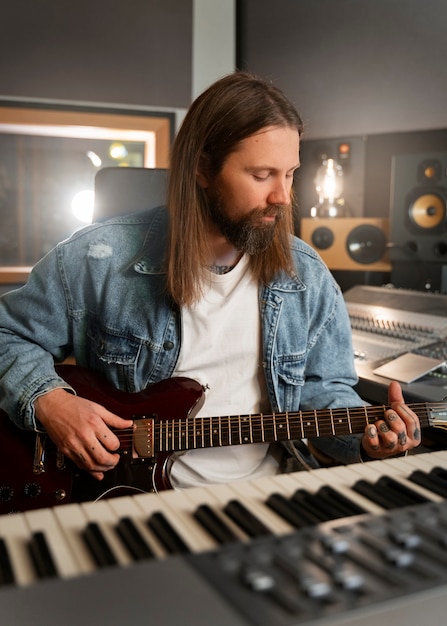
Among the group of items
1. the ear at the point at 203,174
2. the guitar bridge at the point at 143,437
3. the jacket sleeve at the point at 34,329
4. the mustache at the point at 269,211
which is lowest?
the guitar bridge at the point at 143,437

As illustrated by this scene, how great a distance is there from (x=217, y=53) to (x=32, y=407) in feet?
11.5

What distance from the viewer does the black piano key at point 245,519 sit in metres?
0.82

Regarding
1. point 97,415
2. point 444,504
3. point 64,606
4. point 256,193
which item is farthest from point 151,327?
point 64,606

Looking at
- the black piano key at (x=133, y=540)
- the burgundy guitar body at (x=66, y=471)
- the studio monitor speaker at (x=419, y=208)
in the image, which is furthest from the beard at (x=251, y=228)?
the studio monitor speaker at (x=419, y=208)

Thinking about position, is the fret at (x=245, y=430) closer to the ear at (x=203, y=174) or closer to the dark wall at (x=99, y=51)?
the ear at (x=203, y=174)

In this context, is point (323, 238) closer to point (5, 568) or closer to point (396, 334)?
point (396, 334)

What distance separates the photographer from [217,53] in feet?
14.8

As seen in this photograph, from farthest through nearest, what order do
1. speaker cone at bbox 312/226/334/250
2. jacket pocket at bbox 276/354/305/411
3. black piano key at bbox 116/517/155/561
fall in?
speaker cone at bbox 312/226/334/250 → jacket pocket at bbox 276/354/305/411 → black piano key at bbox 116/517/155/561

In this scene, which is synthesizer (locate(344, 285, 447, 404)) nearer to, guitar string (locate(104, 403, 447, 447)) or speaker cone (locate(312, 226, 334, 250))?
guitar string (locate(104, 403, 447, 447))

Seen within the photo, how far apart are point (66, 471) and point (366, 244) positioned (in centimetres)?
219

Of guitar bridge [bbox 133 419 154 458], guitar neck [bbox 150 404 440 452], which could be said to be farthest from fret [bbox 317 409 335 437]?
guitar bridge [bbox 133 419 154 458]

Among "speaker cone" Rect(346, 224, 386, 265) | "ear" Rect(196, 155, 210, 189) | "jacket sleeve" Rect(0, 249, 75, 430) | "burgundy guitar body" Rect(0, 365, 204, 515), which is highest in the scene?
"ear" Rect(196, 155, 210, 189)

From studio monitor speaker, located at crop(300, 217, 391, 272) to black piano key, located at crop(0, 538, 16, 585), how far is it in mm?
2788

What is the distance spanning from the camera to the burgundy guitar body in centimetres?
155
